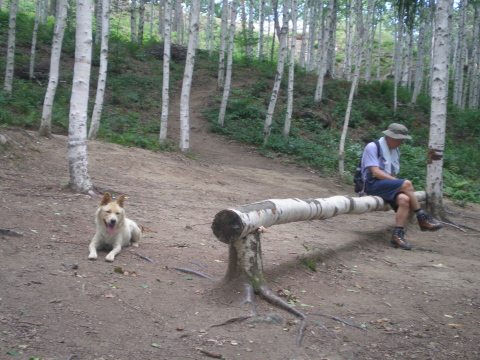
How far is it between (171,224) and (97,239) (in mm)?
1864

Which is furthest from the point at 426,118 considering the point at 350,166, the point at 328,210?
the point at 328,210

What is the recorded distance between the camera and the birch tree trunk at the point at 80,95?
729cm

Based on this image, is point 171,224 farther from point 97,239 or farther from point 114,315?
point 114,315

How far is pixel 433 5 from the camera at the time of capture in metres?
25.3

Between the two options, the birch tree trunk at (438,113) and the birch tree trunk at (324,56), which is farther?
the birch tree trunk at (324,56)

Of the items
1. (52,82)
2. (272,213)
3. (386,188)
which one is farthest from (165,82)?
(272,213)

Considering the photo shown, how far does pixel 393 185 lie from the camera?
284 inches

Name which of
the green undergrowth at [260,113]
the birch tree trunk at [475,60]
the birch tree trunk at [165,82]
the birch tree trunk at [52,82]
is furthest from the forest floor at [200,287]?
the birch tree trunk at [475,60]

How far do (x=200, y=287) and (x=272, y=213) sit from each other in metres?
1.08

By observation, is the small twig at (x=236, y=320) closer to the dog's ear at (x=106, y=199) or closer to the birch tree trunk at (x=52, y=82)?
the dog's ear at (x=106, y=199)

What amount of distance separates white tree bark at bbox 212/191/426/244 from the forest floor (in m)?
Answer: 0.60

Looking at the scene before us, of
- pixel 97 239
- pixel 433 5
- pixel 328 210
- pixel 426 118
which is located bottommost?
A: pixel 97 239

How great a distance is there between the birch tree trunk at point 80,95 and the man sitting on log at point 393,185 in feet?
15.6

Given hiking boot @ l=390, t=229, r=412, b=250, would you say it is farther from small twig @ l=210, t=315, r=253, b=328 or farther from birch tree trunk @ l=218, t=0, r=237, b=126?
birch tree trunk @ l=218, t=0, r=237, b=126
